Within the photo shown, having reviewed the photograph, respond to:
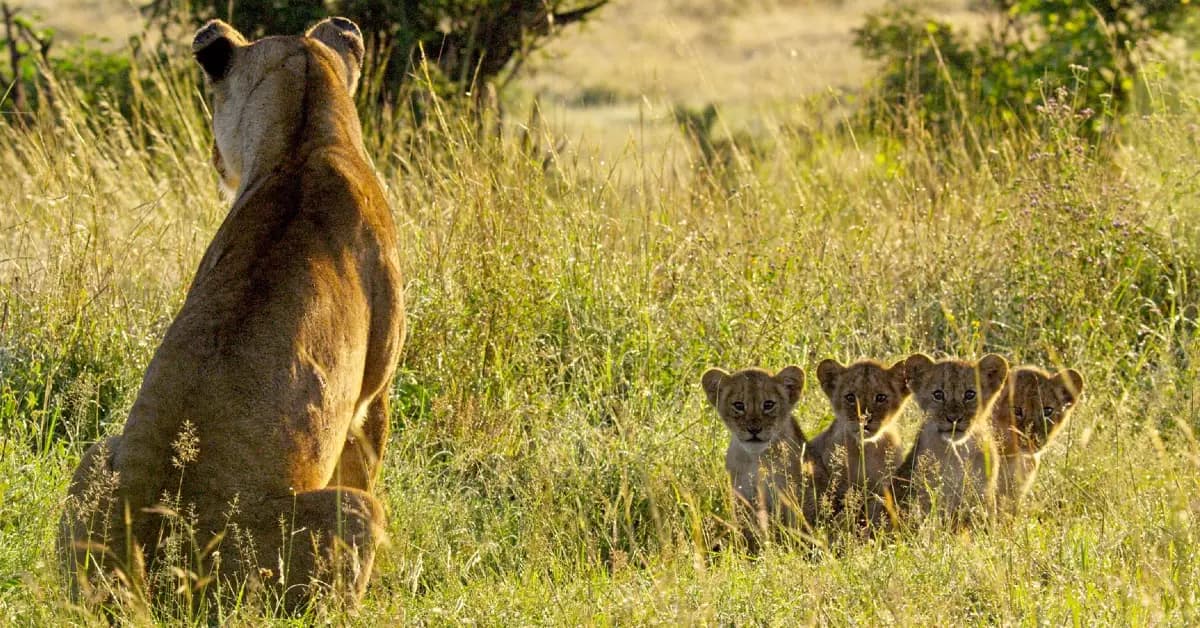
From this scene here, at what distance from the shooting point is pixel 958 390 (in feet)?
18.4

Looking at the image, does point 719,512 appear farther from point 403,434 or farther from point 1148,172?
point 1148,172

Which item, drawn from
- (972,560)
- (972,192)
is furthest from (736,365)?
(972,192)

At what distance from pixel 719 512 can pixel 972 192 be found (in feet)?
14.0

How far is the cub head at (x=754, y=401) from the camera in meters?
5.73

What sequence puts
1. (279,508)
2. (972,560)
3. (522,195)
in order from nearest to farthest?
(279,508), (972,560), (522,195)

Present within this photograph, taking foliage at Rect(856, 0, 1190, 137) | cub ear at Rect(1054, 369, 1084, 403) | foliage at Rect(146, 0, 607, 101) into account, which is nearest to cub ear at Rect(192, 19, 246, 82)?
cub ear at Rect(1054, 369, 1084, 403)

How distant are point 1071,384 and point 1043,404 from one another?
0.13 m

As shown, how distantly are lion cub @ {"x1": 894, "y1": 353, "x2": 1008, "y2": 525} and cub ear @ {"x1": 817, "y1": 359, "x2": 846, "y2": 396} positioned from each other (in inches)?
10.8

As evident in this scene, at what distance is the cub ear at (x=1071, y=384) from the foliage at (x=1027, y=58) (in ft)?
16.1

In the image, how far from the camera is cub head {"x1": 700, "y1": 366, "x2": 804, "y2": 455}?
18.8 ft

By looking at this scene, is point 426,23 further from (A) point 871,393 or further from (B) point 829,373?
(A) point 871,393

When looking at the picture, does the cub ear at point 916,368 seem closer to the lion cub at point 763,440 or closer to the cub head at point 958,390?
the cub head at point 958,390

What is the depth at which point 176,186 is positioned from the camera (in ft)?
29.9

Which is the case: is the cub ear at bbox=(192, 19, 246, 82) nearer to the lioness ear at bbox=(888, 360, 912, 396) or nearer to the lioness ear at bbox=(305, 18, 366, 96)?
the lioness ear at bbox=(305, 18, 366, 96)
